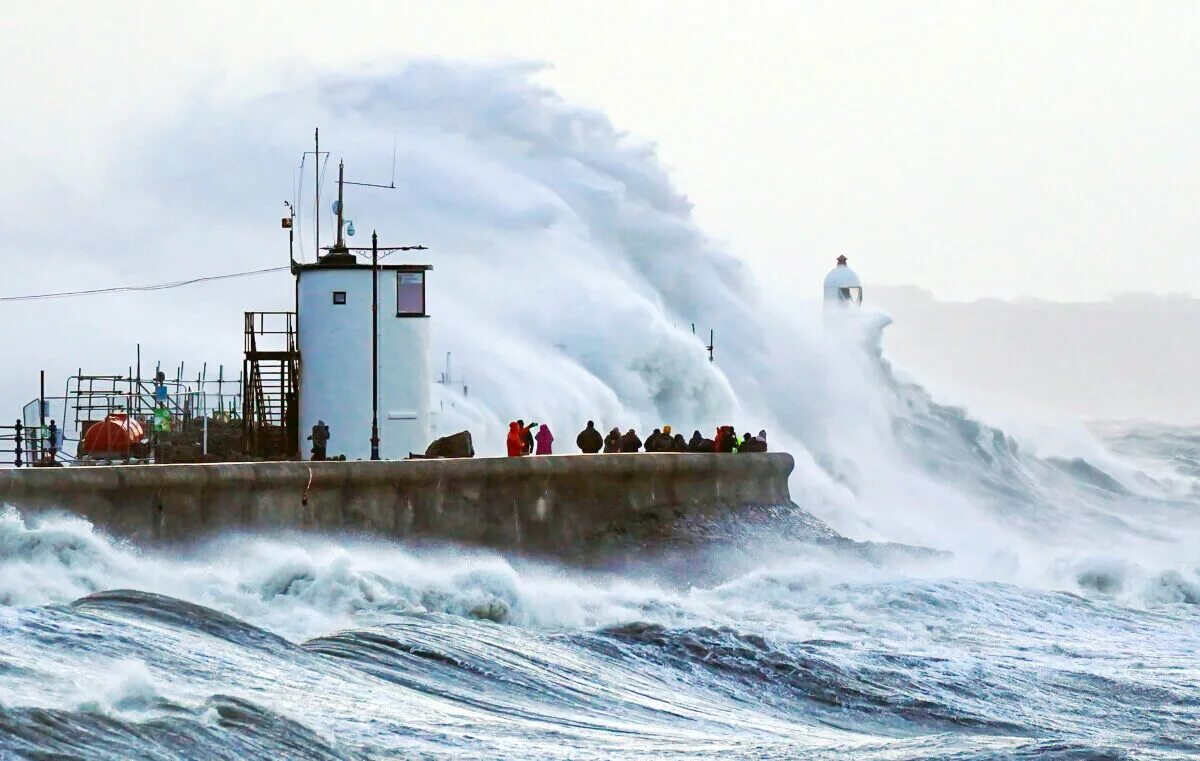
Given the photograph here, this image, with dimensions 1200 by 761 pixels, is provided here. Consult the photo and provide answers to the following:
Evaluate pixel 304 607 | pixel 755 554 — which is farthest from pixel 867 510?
pixel 304 607

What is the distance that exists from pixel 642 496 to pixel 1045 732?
924 cm

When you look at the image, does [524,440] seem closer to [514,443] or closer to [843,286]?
[514,443]

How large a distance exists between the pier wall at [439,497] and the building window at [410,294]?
9.51 ft

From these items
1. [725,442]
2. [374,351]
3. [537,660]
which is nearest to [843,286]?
[725,442]

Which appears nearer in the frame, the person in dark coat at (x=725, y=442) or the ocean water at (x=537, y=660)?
the ocean water at (x=537, y=660)

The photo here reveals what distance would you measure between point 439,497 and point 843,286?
134 feet

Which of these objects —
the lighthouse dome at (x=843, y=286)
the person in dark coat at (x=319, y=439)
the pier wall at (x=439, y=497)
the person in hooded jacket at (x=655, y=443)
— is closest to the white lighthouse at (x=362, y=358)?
the person in dark coat at (x=319, y=439)

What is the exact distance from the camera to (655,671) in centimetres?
1384

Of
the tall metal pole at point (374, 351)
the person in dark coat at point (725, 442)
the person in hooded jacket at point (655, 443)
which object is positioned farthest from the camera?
the person in dark coat at point (725, 442)

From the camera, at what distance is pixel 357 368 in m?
21.5

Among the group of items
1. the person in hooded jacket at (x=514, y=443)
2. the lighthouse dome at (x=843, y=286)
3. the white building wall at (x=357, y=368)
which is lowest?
the person in hooded jacket at (x=514, y=443)

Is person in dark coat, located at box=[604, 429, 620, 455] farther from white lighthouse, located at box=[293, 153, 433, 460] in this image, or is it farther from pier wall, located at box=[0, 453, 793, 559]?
white lighthouse, located at box=[293, 153, 433, 460]

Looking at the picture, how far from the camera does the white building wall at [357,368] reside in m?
21.4

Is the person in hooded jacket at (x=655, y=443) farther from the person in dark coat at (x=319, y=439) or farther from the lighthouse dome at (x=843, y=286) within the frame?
the lighthouse dome at (x=843, y=286)
